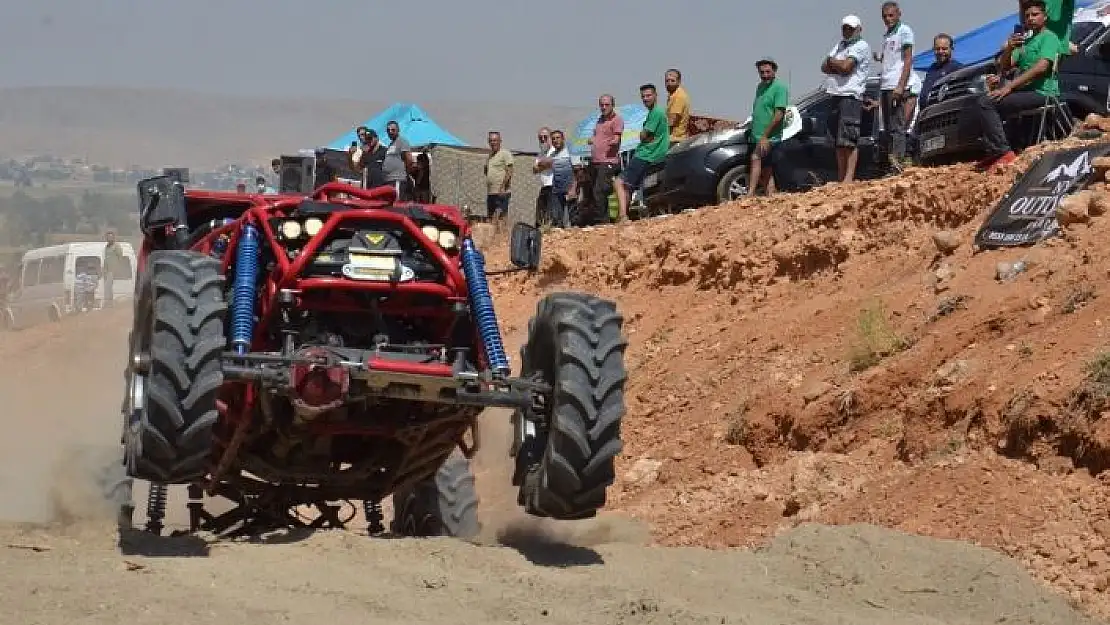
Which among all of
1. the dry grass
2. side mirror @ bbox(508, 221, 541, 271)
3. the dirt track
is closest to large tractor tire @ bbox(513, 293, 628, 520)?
the dirt track

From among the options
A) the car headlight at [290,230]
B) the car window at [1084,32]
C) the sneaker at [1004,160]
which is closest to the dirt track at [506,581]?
the car headlight at [290,230]

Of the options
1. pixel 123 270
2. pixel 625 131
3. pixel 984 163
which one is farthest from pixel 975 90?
pixel 123 270

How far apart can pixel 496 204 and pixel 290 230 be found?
15.3m

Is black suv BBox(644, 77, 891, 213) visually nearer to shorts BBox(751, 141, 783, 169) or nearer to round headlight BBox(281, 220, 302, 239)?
shorts BBox(751, 141, 783, 169)

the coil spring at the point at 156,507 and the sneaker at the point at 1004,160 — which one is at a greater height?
the sneaker at the point at 1004,160

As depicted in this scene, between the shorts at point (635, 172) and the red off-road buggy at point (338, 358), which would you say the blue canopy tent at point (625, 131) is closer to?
the shorts at point (635, 172)

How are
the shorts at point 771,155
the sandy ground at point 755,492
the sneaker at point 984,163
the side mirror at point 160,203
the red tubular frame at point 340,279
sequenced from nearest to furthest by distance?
the sandy ground at point 755,492 < the red tubular frame at point 340,279 < the side mirror at point 160,203 < the sneaker at point 984,163 < the shorts at point 771,155

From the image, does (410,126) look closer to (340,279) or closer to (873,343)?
(873,343)

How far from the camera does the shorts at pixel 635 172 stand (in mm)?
19438

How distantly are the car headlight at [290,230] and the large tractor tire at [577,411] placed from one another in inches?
56.9

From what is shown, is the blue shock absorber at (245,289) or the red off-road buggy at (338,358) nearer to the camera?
the red off-road buggy at (338,358)

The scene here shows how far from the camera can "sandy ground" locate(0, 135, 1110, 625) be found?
7.77 meters

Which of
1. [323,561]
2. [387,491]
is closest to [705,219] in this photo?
[387,491]

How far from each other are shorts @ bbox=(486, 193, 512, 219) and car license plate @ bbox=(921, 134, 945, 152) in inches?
383
